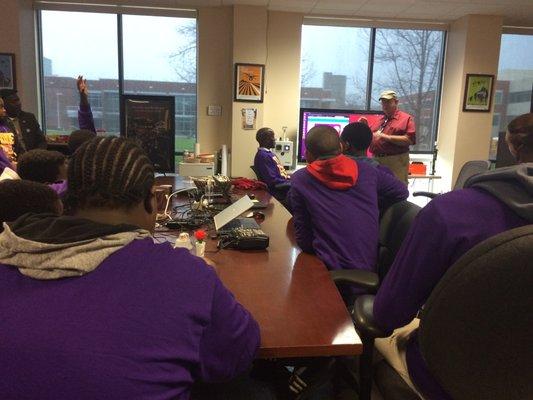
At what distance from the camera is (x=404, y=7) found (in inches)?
205

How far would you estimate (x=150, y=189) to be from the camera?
0.97 m

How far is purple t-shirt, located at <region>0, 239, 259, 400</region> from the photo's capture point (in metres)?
0.67

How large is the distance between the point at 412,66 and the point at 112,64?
4.10 metres

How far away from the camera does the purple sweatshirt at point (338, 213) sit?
1.98 meters

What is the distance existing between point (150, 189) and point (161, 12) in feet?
17.4

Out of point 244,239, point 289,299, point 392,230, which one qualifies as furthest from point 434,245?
point 392,230

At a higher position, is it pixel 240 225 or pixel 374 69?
pixel 374 69

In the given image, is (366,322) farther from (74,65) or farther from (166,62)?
(74,65)

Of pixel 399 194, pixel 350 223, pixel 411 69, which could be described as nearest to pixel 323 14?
pixel 411 69

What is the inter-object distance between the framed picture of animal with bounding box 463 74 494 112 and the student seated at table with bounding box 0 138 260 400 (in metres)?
5.60

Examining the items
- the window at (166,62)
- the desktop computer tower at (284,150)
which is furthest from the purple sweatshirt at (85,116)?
the desktop computer tower at (284,150)

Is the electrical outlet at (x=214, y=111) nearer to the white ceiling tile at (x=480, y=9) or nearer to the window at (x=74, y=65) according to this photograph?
the window at (x=74, y=65)

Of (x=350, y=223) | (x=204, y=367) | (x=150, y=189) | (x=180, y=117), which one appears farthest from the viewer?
(x=180, y=117)

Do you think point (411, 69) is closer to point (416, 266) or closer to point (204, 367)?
point (416, 266)
